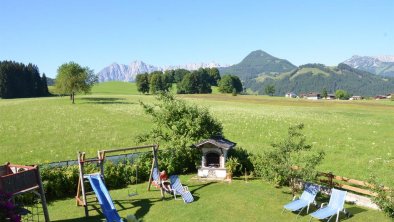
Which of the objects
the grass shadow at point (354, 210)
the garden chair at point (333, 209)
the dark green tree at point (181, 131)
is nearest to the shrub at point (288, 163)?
the grass shadow at point (354, 210)

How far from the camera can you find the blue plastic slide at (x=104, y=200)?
16.2 metres

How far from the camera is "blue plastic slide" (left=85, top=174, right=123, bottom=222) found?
16.2 metres

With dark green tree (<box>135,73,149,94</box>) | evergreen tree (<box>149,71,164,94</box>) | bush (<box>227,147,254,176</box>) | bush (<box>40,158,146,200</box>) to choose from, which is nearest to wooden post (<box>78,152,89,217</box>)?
bush (<box>40,158,146,200</box>)

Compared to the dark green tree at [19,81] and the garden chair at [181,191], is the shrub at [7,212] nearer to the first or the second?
the garden chair at [181,191]

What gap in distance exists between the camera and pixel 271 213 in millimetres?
17297

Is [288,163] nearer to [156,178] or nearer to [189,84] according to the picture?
[156,178]

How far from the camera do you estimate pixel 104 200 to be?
16.9 m

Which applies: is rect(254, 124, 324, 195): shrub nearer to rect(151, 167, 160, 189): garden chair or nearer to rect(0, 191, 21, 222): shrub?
rect(151, 167, 160, 189): garden chair

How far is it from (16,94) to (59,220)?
136565mm

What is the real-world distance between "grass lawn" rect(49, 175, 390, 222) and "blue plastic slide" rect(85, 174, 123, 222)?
121 centimetres

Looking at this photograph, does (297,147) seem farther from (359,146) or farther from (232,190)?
(359,146)

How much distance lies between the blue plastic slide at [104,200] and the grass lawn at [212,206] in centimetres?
121

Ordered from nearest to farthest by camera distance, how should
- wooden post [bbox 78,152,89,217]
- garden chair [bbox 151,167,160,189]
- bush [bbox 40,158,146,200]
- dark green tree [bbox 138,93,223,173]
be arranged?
1. wooden post [bbox 78,152,89,217]
2. bush [bbox 40,158,146,200]
3. garden chair [bbox 151,167,160,189]
4. dark green tree [bbox 138,93,223,173]

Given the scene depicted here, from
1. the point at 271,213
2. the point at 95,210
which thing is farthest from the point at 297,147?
the point at 95,210
